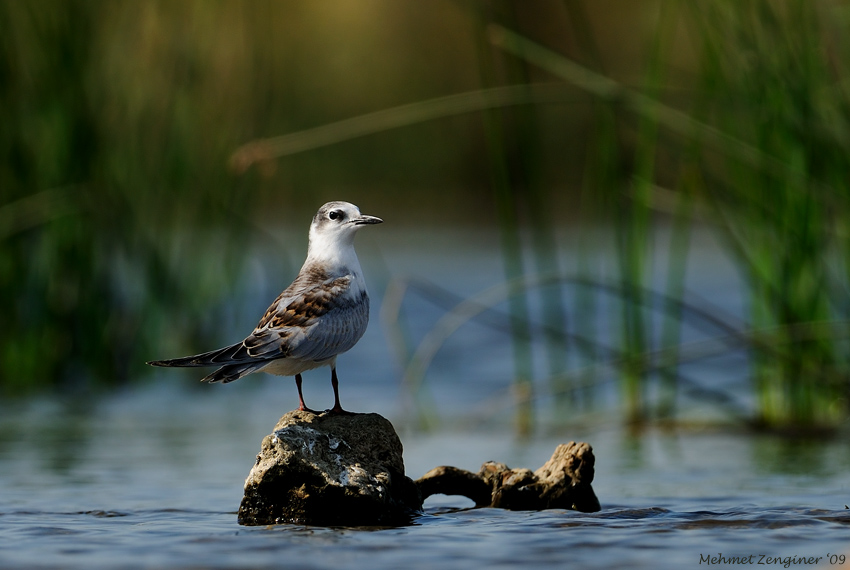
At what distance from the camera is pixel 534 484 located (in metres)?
5.16

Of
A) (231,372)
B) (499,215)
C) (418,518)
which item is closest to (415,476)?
(418,518)

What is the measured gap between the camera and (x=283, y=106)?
1967 centimetres

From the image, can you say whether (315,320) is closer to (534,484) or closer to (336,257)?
(336,257)

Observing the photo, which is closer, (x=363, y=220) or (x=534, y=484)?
(x=534, y=484)

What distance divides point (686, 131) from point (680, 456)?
1.80m

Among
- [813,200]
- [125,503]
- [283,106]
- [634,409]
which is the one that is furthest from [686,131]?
[283,106]

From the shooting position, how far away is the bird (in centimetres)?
462

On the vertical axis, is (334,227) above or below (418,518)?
above

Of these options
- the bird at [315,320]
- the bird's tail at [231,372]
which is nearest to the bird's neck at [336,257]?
the bird at [315,320]

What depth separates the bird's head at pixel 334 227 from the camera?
209 inches

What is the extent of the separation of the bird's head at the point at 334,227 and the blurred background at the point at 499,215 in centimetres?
54

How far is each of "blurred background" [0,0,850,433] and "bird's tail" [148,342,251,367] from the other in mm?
1456

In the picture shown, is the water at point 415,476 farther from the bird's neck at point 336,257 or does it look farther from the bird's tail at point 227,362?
the bird's neck at point 336,257

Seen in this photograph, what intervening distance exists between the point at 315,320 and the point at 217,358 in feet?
1.55
